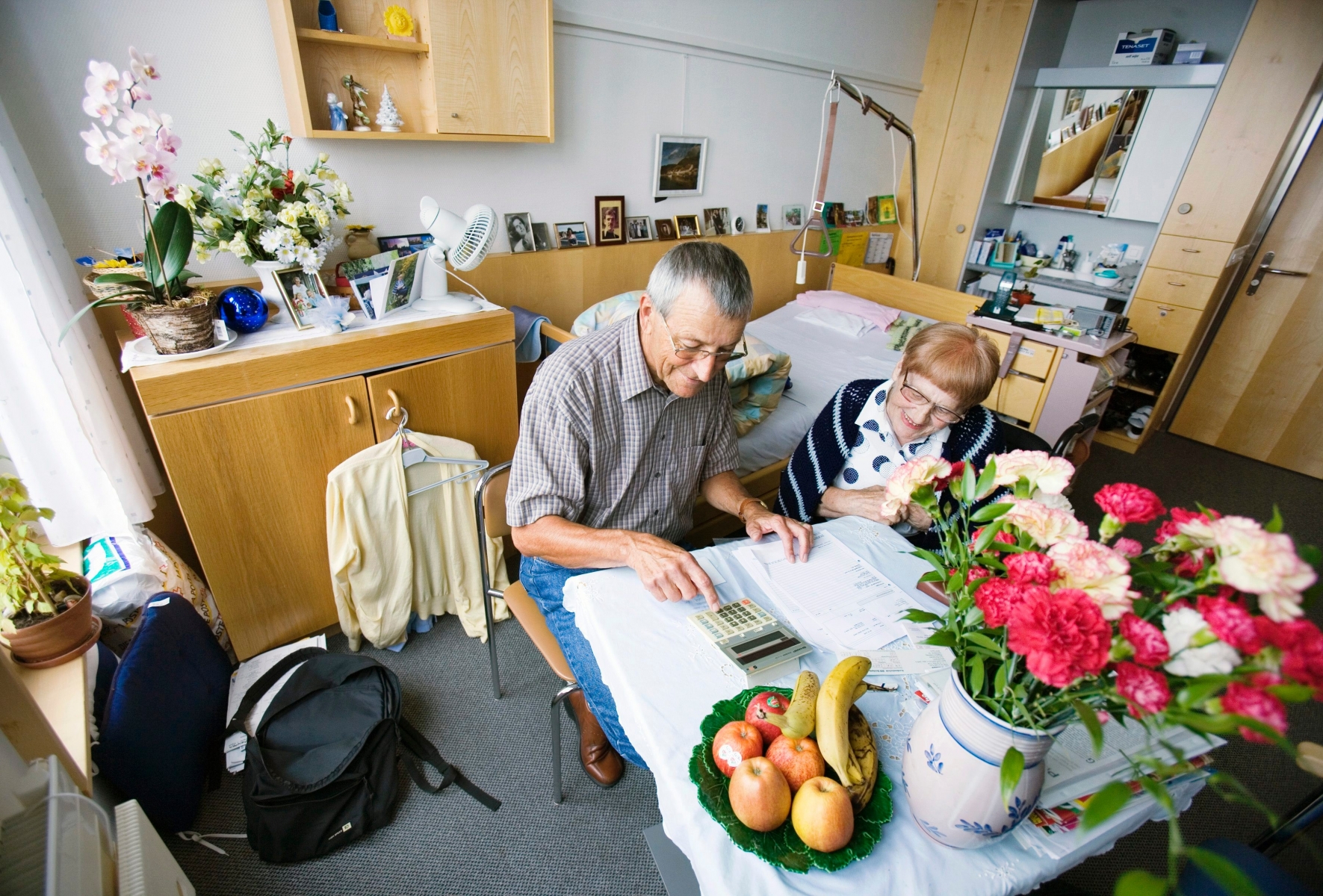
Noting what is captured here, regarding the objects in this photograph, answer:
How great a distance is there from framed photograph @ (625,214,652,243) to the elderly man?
161cm

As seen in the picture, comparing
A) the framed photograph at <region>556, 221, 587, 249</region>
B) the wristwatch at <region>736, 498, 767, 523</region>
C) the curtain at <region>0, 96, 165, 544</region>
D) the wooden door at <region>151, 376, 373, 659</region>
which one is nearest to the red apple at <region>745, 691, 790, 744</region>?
the wristwatch at <region>736, 498, 767, 523</region>

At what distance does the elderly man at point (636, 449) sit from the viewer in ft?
3.94

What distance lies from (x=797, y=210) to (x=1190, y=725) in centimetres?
348

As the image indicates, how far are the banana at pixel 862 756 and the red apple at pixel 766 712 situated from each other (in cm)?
10

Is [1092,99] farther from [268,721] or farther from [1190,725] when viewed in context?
[268,721]

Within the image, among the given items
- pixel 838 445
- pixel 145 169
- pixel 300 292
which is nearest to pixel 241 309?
pixel 300 292

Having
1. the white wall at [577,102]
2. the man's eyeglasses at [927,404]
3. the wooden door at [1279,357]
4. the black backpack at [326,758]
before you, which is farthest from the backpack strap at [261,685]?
the wooden door at [1279,357]

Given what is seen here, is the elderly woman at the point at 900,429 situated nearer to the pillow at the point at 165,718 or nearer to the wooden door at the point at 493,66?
the wooden door at the point at 493,66

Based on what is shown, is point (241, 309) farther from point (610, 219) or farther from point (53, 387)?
point (610, 219)

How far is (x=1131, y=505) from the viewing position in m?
0.67

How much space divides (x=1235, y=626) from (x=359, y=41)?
235 centimetres

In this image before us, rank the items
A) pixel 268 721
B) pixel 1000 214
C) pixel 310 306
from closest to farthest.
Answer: pixel 268 721, pixel 310 306, pixel 1000 214

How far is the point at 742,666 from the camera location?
3.07 ft

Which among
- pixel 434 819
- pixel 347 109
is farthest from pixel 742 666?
pixel 347 109
